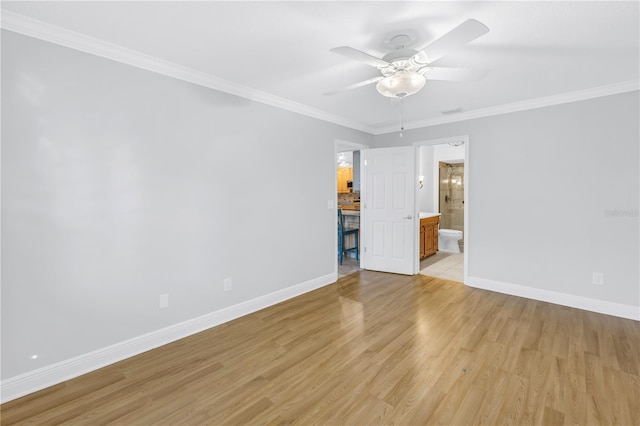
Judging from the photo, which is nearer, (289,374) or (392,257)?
(289,374)

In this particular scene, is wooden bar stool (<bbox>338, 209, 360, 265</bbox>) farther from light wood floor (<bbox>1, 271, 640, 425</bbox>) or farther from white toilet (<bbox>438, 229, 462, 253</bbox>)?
light wood floor (<bbox>1, 271, 640, 425</bbox>)

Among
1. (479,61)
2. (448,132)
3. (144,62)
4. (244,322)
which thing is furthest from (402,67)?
(244,322)

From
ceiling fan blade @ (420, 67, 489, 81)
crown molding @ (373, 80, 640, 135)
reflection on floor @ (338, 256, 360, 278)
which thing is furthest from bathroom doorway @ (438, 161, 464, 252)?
ceiling fan blade @ (420, 67, 489, 81)

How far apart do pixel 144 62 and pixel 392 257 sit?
398cm

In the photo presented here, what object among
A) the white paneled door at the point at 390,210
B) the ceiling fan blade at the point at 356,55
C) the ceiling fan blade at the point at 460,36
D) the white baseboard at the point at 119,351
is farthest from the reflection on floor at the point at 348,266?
the ceiling fan blade at the point at 460,36

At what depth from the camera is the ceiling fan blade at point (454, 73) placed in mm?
2047

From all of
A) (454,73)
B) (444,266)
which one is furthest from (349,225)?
(454,73)

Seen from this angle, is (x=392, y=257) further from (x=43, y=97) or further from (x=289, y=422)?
(x=43, y=97)

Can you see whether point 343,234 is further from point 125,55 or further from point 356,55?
point 125,55

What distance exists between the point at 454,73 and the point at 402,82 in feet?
1.31

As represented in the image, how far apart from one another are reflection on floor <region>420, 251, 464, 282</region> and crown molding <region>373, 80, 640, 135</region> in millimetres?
2308

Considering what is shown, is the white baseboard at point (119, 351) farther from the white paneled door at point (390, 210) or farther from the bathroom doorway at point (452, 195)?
the bathroom doorway at point (452, 195)

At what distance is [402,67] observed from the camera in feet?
7.18

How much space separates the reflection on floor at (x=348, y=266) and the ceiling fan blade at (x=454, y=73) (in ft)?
10.5
